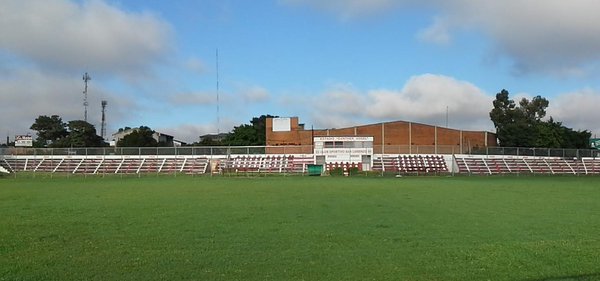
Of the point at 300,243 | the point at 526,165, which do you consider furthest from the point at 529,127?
the point at 300,243

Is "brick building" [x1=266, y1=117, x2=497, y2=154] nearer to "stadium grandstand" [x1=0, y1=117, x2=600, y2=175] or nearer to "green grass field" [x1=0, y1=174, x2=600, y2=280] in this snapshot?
"stadium grandstand" [x1=0, y1=117, x2=600, y2=175]

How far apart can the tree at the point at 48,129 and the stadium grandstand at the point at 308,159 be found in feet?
142

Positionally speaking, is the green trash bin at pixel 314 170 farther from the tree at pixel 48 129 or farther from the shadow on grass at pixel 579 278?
the tree at pixel 48 129

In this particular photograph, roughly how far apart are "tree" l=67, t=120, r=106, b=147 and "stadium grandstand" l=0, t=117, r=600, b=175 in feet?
125

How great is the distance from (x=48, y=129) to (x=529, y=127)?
9310 cm

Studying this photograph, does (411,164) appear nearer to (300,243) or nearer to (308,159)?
(308,159)

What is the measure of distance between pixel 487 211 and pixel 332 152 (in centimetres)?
5006

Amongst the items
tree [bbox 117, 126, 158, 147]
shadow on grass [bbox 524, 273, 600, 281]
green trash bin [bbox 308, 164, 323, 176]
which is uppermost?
tree [bbox 117, 126, 158, 147]

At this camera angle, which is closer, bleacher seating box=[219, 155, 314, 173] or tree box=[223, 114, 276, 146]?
bleacher seating box=[219, 155, 314, 173]

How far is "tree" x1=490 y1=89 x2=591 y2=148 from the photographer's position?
93.6 m

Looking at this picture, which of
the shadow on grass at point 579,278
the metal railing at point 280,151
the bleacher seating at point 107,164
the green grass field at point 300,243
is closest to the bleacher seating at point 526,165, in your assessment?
the metal railing at point 280,151

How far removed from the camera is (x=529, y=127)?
9400 cm

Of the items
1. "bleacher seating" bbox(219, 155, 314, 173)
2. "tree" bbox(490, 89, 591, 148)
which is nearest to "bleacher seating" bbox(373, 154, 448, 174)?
"bleacher seating" bbox(219, 155, 314, 173)

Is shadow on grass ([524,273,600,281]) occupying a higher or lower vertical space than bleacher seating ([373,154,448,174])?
lower
